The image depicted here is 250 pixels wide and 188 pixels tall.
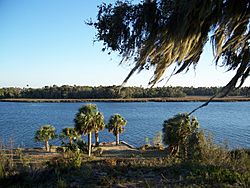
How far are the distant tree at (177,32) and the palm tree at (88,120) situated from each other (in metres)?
30.5

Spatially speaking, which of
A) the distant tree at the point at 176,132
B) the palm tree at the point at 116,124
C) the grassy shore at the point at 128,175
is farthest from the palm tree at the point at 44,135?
the grassy shore at the point at 128,175

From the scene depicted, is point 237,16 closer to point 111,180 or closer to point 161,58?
point 161,58

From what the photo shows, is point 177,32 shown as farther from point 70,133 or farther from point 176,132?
point 70,133

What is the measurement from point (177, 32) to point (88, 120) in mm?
31219

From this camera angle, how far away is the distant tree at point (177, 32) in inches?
150

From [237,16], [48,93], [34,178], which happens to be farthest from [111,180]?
[48,93]

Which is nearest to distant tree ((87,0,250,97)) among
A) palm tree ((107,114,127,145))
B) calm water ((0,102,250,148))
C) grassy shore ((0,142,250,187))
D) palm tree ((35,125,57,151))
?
grassy shore ((0,142,250,187))

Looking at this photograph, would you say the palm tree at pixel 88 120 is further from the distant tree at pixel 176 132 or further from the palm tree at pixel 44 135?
the distant tree at pixel 176 132

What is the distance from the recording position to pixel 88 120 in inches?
1366

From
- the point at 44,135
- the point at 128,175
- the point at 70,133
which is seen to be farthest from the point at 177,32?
the point at 44,135

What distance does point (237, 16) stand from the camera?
3850 millimetres

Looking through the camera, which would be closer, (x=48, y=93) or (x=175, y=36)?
(x=175, y=36)

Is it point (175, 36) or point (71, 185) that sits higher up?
point (175, 36)

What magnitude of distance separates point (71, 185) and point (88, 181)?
0.34 meters
